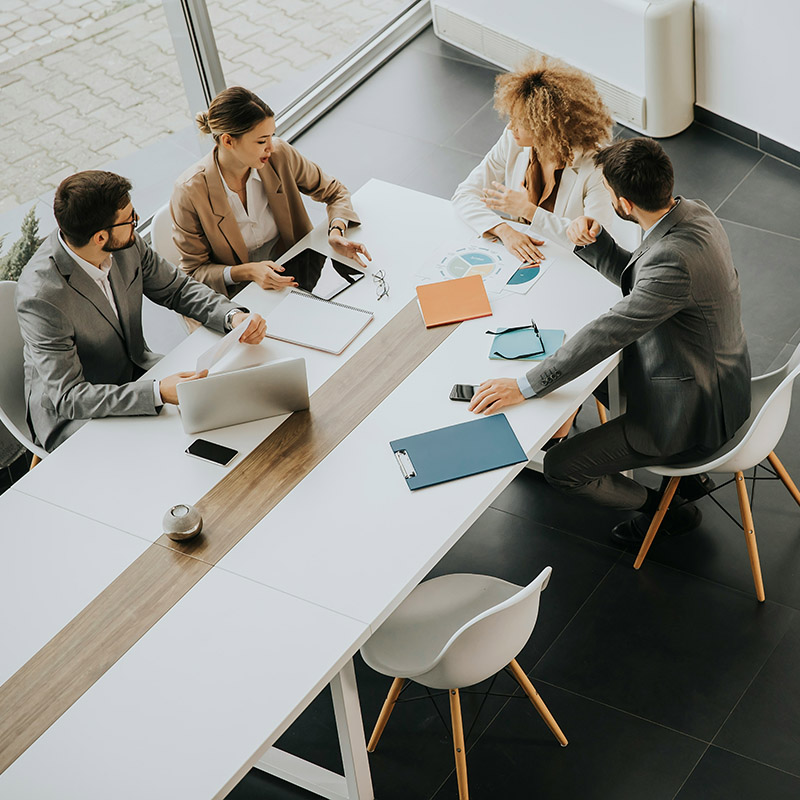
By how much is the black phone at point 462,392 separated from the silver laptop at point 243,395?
0.43m

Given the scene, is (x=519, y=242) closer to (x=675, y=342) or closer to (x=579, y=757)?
(x=675, y=342)

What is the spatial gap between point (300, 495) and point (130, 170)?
2980mm

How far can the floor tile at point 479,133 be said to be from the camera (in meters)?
5.59

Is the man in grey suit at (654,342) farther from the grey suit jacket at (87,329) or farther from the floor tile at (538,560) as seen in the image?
the grey suit jacket at (87,329)

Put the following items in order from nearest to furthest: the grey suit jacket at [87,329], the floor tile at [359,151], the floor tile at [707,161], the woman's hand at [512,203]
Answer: the grey suit jacket at [87,329] → the woman's hand at [512,203] → the floor tile at [707,161] → the floor tile at [359,151]

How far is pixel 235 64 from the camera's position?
557 centimetres

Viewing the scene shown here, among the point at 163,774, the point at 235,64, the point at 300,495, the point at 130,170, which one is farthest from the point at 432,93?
the point at 163,774

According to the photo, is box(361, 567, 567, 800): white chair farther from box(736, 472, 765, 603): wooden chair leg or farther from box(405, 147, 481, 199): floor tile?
box(405, 147, 481, 199): floor tile

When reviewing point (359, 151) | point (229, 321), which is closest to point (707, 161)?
point (359, 151)

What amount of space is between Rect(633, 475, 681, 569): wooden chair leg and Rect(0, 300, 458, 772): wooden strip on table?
2.86 feet

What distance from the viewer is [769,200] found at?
196 inches

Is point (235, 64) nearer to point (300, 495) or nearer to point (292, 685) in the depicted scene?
point (300, 495)

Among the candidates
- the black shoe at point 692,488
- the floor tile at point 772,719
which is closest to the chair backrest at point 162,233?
the black shoe at point 692,488

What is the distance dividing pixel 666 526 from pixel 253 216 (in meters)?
1.83
